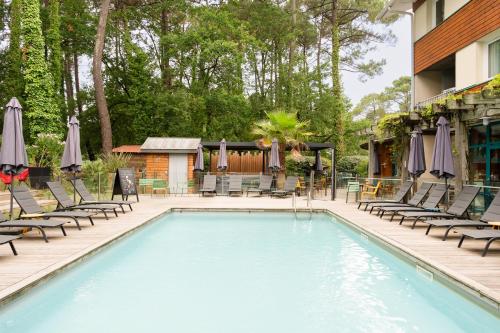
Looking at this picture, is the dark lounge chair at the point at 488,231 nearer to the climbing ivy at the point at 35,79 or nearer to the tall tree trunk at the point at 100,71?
the tall tree trunk at the point at 100,71

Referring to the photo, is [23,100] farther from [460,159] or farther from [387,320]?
[387,320]

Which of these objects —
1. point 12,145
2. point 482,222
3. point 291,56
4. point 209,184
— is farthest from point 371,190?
point 291,56

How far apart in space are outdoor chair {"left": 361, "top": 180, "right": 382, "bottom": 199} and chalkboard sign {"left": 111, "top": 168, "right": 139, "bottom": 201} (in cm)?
811

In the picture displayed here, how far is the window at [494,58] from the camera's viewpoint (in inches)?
488

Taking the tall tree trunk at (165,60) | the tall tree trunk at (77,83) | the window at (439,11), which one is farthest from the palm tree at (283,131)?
the tall tree trunk at (77,83)

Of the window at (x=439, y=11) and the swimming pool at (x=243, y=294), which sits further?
the window at (x=439, y=11)

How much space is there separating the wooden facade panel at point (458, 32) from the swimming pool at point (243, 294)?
8.08 meters

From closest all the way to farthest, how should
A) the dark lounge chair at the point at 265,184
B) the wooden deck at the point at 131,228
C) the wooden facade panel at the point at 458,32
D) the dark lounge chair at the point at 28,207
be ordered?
the wooden deck at the point at 131,228
the dark lounge chair at the point at 28,207
the wooden facade panel at the point at 458,32
the dark lounge chair at the point at 265,184

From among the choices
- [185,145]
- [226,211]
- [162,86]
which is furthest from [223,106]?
[226,211]

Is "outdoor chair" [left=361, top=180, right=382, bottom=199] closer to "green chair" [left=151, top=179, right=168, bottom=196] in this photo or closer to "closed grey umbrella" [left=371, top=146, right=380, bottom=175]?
"closed grey umbrella" [left=371, top=146, right=380, bottom=175]

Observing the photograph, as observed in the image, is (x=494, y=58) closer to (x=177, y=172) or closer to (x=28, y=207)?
(x=28, y=207)

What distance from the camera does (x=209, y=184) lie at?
18.6 m

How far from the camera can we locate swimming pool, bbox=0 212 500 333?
4363mm

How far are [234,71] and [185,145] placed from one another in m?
7.41
